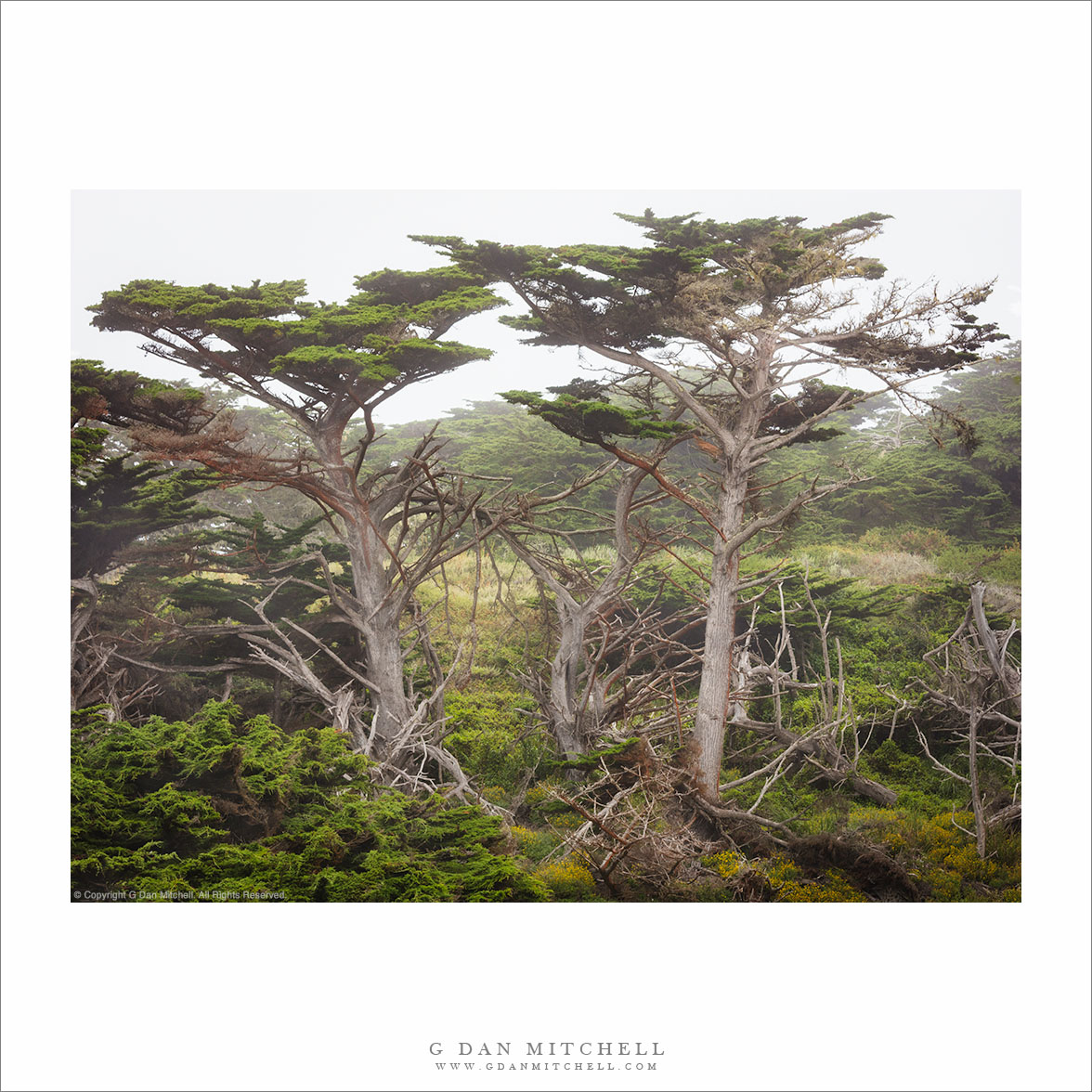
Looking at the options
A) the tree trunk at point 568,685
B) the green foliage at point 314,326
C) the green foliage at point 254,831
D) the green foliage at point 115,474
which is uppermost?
the green foliage at point 314,326

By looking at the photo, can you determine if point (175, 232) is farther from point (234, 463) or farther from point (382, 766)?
point (382, 766)

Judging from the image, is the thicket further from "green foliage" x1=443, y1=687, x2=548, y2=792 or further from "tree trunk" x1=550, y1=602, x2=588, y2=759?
"tree trunk" x1=550, y1=602, x2=588, y2=759

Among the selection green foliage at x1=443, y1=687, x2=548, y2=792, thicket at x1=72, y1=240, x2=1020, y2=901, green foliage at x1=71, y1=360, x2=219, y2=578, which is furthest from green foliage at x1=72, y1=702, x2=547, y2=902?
green foliage at x1=71, y1=360, x2=219, y2=578

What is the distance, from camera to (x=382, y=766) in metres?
6.30

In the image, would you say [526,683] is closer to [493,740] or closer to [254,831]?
[493,740]

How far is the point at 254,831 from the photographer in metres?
5.89

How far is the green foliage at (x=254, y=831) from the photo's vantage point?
225 inches

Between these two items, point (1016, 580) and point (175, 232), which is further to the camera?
point (1016, 580)

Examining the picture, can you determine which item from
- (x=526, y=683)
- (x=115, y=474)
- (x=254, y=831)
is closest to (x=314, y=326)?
(x=115, y=474)

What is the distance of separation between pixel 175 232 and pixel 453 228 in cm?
215

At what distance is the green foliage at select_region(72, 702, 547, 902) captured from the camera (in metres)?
5.70

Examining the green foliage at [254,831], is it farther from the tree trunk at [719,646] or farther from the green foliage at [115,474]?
the tree trunk at [719,646]

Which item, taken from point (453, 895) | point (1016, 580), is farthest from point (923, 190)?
point (453, 895)

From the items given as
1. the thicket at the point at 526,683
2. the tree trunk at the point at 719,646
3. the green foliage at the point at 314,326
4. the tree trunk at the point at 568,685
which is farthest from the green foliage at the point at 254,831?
the green foliage at the point at 314,326
